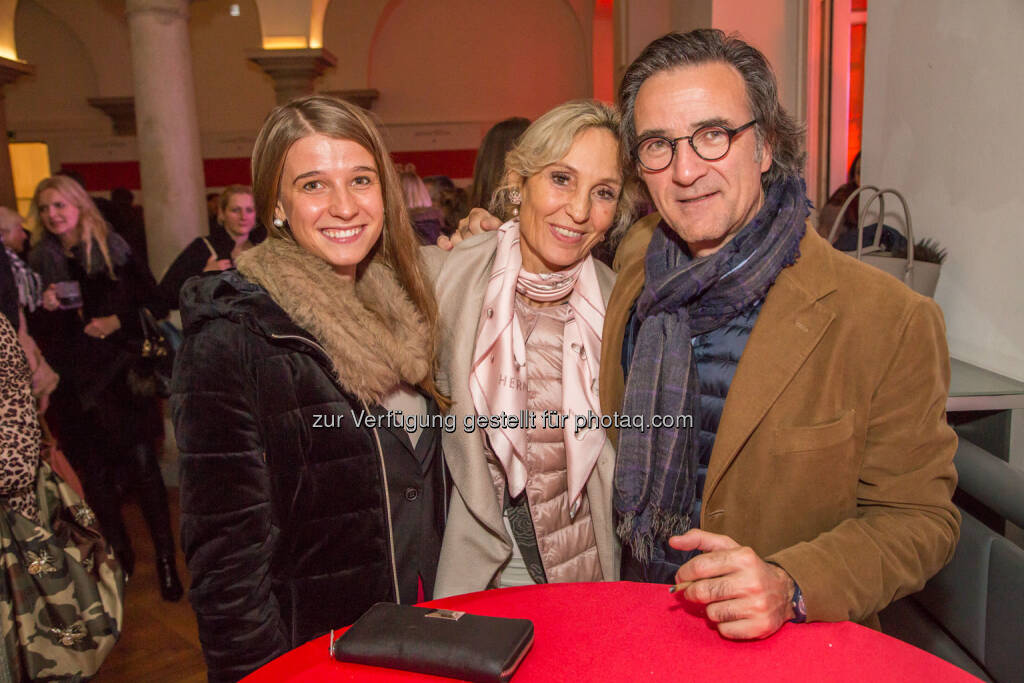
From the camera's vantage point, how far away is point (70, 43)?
1310cm

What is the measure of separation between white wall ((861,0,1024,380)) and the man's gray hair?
0.93 m

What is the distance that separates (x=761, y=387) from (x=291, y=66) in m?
9.49

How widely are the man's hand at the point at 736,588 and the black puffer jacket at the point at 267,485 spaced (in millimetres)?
713

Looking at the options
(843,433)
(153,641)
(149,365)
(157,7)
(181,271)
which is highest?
(157,7)

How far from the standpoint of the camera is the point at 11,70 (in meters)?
8.96

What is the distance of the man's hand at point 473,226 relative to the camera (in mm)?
2201

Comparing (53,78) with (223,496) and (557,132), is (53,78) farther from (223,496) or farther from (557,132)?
(223,496)

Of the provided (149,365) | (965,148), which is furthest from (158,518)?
(965,148)

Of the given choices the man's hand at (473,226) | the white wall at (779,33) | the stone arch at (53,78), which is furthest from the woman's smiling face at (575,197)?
the stone arch at (53,78)

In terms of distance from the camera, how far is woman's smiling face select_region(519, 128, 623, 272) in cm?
189

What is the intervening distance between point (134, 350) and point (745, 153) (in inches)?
127

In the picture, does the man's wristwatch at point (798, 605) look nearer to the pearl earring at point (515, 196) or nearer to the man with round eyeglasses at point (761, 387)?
the man with round eyeglasses at point (761, 387)

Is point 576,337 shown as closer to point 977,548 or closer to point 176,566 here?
point 977,548

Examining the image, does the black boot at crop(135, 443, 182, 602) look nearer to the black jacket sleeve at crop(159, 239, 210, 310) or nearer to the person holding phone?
the person holding phone
